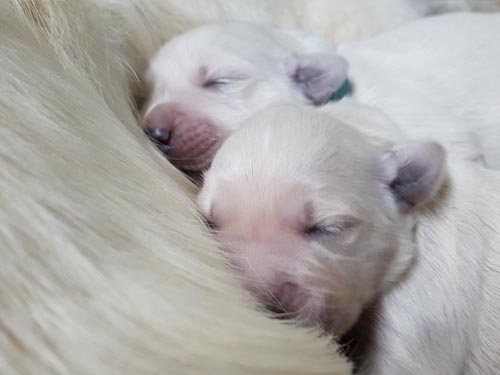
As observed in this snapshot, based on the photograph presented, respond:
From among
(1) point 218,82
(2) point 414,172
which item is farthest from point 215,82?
(2) point 414,172

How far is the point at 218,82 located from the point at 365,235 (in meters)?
0.41

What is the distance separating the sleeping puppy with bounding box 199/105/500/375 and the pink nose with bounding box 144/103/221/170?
0.13 m

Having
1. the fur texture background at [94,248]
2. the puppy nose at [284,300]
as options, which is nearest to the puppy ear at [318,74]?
the fur texture background at [94,248]

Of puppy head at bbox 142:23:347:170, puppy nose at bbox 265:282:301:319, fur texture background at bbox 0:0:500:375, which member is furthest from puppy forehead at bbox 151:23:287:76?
puppy nose at bbox 265:282:301:319

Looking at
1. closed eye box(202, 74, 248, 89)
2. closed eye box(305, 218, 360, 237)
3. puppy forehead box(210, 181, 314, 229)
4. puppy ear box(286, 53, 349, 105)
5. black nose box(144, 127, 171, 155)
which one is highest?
puppy forehead box(210, 181, 314, 229)

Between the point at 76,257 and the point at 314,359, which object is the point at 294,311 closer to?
the point at 314,359

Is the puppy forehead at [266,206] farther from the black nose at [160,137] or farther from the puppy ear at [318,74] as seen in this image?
the puppy ear at [318,74]

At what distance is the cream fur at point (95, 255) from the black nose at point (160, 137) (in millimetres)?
140

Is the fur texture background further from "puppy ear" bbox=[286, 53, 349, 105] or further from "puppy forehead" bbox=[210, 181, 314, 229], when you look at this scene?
"puppy ear" bbox=[286, 53, 349, 105]

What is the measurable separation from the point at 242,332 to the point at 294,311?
12 centimetres

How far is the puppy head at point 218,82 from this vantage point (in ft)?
3.35

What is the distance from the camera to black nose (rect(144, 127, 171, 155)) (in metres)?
1.00

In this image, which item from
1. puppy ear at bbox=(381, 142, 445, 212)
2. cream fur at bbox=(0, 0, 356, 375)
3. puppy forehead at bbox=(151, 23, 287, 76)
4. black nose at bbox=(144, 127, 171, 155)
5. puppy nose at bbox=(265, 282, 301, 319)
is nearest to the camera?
cream fur at bbox=(0, 0, 356, 375)

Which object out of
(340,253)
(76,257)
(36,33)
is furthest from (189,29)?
(76,257)
